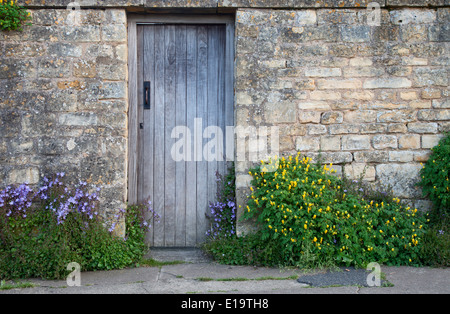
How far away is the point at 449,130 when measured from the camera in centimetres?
459

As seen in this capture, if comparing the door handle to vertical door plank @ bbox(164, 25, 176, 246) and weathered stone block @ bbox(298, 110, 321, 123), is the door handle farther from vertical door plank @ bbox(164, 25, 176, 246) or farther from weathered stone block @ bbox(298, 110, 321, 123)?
weathered stone block @ bbox(298, 110, 321, 123)

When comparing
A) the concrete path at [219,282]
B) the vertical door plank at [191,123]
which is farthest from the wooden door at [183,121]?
the concrete path at [219,282]

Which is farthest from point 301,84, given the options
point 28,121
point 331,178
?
point 28,121

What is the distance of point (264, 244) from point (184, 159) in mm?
1413

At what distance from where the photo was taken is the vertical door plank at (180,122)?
4.87 metres

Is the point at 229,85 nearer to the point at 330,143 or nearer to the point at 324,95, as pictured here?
the point at 324,95

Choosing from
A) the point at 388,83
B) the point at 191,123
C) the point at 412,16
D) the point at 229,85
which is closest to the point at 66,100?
the point at 191,123

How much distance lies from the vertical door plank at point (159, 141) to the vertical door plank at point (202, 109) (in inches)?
16.6

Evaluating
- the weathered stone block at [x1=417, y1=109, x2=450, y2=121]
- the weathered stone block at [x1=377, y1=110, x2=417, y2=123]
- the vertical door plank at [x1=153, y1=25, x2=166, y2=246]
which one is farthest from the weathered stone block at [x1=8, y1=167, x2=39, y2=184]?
the weathered stone block at [x1=417, y1=109, x2=450, y2=121]

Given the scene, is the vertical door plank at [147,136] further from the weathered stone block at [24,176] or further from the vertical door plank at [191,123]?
the weathered stone block at [24,176]

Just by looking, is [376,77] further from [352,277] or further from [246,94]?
[352,277]

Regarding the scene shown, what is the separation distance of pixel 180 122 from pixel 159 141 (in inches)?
13.3

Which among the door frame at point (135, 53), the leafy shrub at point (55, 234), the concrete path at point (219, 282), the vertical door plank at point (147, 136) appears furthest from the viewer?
the vertical door plank at point (147, 136)

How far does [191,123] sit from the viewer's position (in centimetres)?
488
